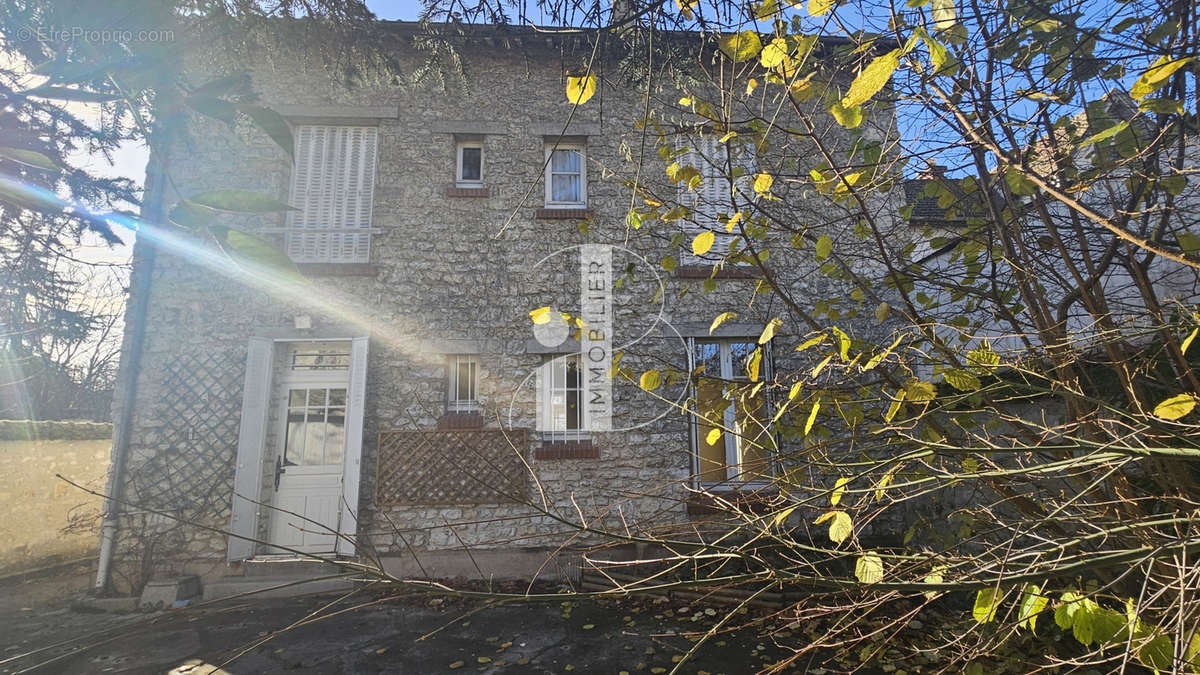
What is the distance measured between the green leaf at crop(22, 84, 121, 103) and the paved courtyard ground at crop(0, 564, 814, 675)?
3153mm

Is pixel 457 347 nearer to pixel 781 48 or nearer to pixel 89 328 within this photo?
pixel 781 48

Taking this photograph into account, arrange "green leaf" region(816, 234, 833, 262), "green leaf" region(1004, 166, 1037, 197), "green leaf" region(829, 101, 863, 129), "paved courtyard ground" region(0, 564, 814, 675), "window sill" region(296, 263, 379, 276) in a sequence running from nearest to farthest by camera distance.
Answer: "green leaf" region(829, 101, 863, 129), "green leaf" region(1004, 166, 1037, 197), "green leaf" region(816, 234, 833, 262), "paved courtyard ground" region(0, 564, 814, 675), "window sill" region(296, 263, 379, 276)

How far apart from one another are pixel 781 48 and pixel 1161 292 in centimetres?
428

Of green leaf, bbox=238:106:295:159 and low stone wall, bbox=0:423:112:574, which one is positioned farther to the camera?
low stone wall, bbox=0:423:112:574

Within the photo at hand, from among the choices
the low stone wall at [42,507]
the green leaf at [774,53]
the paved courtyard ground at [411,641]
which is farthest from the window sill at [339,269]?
the green leaf at [774,53]

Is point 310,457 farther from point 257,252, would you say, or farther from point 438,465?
point 257,252

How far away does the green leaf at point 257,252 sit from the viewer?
1.29 feet

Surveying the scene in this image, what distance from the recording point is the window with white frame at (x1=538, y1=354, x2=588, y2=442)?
5727mm

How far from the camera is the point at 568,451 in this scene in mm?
5598

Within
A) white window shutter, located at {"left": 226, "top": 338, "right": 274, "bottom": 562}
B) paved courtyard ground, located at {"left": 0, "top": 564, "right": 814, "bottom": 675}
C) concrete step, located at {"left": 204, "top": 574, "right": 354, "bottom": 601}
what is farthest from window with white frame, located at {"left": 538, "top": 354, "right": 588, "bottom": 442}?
white window shutter, located at {"left": 226, "top": 338, "right": 274, "bottom": 562}

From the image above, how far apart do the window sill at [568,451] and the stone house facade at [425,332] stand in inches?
1.0

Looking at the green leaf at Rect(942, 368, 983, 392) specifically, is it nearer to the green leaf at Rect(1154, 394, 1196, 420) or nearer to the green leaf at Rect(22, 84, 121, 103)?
the green leaf at Rect(1154, 394, 1196, 420)

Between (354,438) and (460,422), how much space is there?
3.61 ft

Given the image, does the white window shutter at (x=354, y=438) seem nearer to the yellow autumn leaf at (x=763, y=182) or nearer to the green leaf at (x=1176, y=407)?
the yellow autumn leaf at (x=763, y=182)
